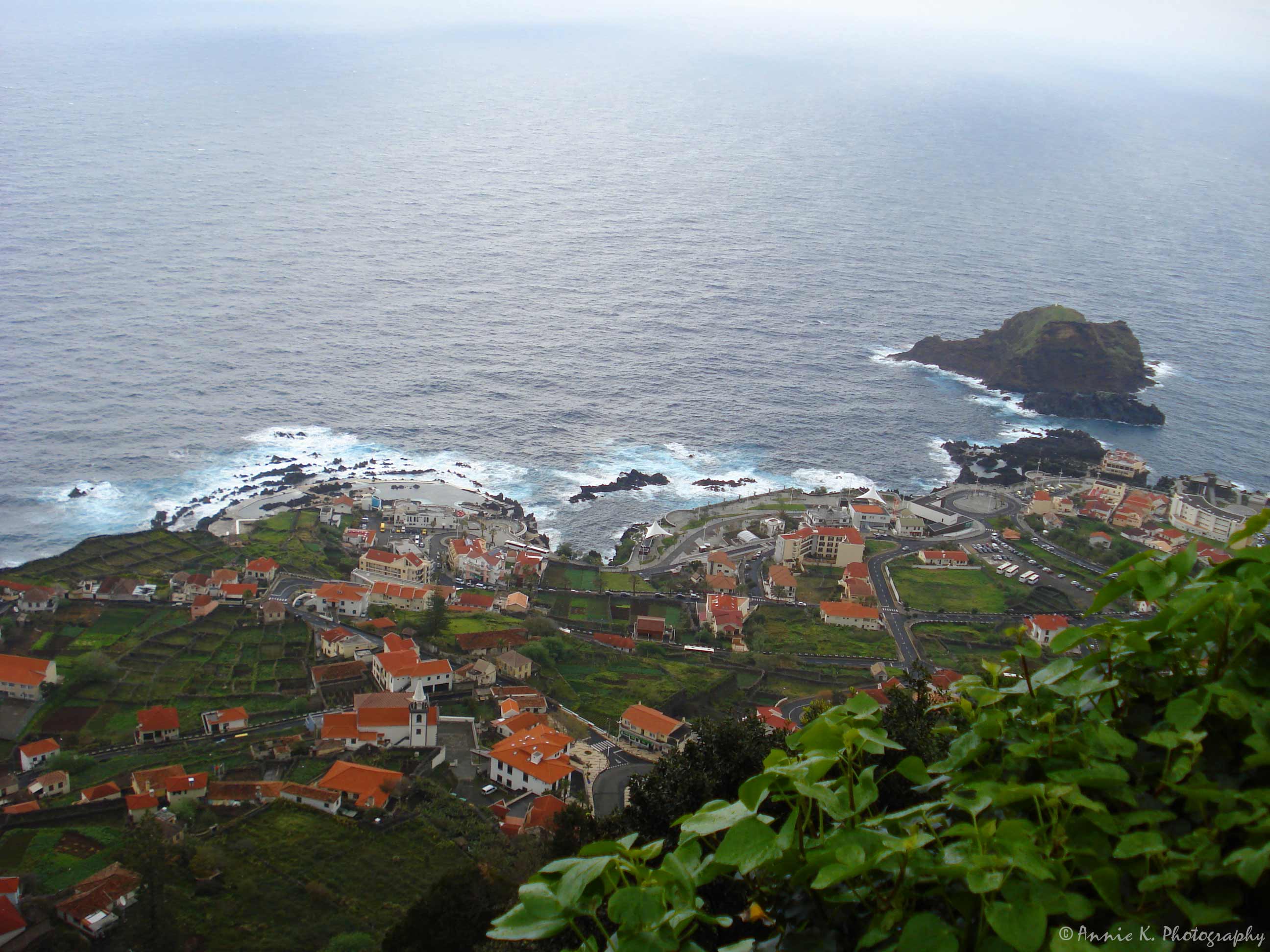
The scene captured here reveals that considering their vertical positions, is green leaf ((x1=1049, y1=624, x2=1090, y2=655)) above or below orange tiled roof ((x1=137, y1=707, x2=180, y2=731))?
above

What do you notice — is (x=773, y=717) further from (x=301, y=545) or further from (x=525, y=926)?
(x=525, y=926)

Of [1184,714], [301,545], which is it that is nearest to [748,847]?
[1184,714]

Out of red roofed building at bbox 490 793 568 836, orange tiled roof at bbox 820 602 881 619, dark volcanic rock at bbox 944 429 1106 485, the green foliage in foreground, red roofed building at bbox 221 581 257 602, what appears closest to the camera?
the green foliage in foreground

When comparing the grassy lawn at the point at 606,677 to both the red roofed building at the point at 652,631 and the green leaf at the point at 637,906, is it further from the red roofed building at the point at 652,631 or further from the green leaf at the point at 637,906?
the green leaf at the point at 637,906

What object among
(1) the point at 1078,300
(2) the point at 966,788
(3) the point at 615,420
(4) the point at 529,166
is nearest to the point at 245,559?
(3) the point at 615,420

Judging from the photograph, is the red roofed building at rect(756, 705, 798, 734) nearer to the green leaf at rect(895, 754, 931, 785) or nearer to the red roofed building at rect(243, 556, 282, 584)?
the red roofed building at rect(243, 556, 282, 584)

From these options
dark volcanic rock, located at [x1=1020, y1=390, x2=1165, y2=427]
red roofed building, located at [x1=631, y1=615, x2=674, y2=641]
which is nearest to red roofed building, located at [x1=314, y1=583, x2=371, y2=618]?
red roofed building, located at [x1=631, y1=615, x2=674, y2=641]
